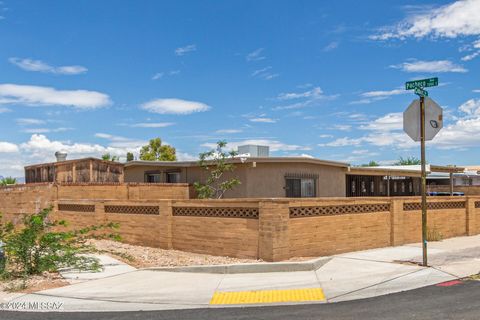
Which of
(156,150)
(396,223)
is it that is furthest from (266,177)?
(156,150)

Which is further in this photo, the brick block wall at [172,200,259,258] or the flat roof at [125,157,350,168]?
the flat roof at [125,157,350,168]

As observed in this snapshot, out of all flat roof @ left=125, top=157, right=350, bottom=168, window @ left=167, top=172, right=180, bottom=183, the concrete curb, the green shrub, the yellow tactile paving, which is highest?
flat roof @ left=125, top=157, right=350, bottom=168

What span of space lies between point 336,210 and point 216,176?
7.52 metres

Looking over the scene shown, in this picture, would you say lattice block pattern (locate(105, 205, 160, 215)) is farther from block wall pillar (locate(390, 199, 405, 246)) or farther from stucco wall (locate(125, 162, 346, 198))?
block wall pillar (locate(390, 199, 405, 246))

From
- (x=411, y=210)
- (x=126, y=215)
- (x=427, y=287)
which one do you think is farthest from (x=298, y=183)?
(x=427, y=287)

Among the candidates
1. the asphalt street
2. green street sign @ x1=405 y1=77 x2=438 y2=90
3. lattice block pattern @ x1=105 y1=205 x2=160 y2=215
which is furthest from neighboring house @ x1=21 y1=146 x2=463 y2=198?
the asphalt street

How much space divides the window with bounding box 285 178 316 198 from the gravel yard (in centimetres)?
777

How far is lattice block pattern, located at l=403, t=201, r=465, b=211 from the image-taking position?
593 inches

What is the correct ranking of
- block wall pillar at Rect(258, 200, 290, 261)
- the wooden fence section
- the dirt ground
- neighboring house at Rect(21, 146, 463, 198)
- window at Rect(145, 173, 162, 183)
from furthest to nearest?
window at Rect(145, 173, 162, 183) < neighboring house at Rect(21, 146, 463, 198) < the wooden fence section < block wall pillar at Rect(258, 200, 290, 261) < the dirt ground

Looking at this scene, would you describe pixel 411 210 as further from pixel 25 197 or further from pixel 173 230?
pixel 25 197

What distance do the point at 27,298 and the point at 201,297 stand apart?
295 cm

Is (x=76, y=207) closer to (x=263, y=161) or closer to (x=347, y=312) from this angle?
(x=263, y=161)

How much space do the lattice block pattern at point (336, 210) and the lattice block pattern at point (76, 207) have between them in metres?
7.77

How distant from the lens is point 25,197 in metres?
19.2
